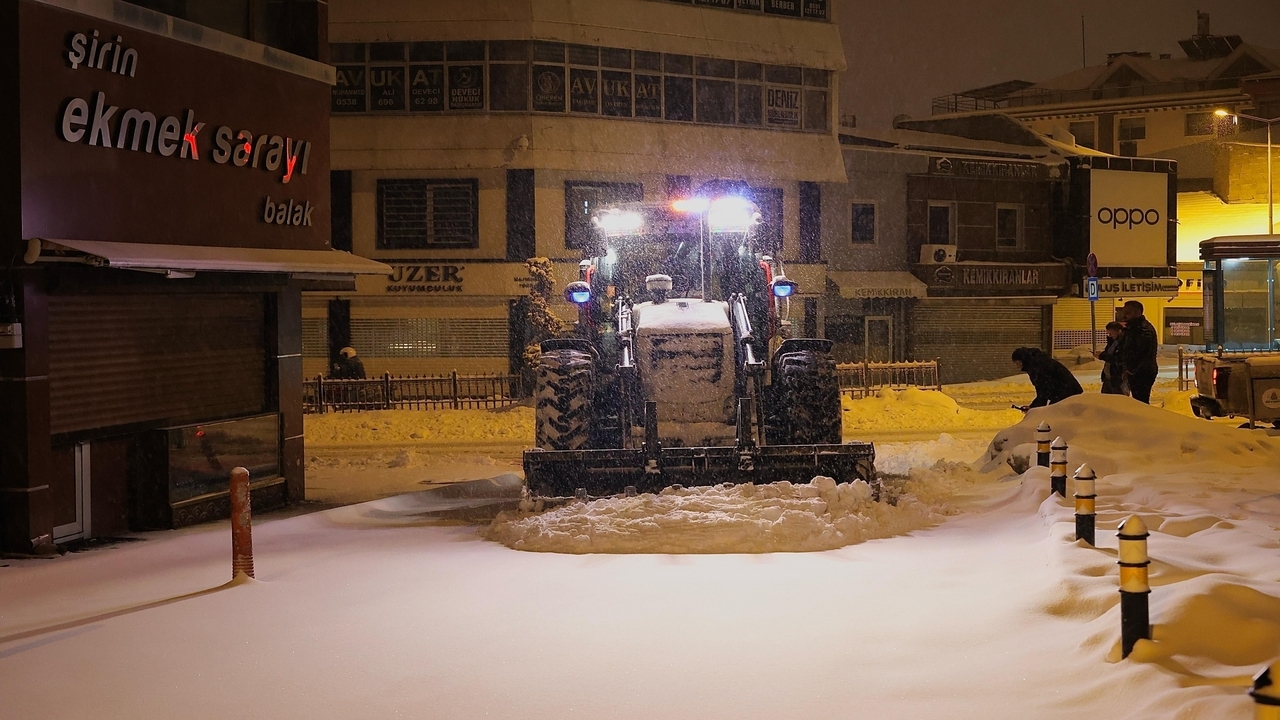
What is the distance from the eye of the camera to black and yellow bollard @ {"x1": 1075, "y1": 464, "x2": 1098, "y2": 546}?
837cm

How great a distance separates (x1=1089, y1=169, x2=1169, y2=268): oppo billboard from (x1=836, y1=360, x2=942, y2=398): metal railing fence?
14.1 meters

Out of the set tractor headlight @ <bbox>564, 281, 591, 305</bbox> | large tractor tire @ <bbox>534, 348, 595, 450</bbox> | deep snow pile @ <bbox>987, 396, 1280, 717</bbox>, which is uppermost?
tractor headlight @ <bbox>564, 281, 591, 305</bbox>

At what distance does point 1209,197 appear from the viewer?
168ft

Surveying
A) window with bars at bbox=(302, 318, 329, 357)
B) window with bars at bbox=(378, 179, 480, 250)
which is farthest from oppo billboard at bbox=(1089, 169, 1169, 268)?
window with bars at bbox=(302, 318, 329, 357)

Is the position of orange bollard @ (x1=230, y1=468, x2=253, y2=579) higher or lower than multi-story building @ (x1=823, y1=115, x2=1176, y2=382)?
lower

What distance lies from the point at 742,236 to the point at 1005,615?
274 inches

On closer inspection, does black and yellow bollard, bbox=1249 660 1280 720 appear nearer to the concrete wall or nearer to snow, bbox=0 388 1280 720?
snow, bbox=0 388 1280 720

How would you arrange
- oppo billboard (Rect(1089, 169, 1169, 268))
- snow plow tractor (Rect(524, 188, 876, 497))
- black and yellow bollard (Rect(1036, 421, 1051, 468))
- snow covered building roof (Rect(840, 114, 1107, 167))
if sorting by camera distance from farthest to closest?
oppo billboard (Rect(1089, 169, 1169, 268)) → snow covered building roof (Rect(840, 114, 1107, 167)) → black and yellow bollard (Rect(1036, 421, 1051, 468)) → snow plow tractor (Rect(524, 188, 876, 497))

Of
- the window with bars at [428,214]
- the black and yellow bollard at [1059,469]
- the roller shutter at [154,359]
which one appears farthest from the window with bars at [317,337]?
the black and yellow bollard at [1059,469]

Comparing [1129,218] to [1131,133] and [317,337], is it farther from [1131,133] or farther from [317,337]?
[317,337]

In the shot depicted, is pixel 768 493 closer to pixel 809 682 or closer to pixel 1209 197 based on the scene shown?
pixel 809 682

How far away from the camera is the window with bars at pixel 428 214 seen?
31688mm

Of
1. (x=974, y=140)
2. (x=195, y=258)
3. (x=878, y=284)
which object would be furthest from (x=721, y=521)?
(x=974, y=140)

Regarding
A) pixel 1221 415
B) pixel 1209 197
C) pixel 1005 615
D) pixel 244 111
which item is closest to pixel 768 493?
pixel 1005 615
